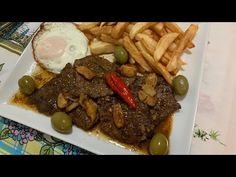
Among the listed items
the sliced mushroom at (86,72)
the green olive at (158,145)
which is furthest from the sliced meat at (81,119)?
the green olive at (158,145)

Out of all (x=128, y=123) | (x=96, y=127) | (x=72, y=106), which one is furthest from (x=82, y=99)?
(x=128, y=123)

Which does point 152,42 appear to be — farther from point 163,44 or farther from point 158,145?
point 158,145

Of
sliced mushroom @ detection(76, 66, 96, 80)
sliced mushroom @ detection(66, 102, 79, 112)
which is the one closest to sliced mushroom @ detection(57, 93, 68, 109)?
sliced mushroom @ detection(66, 102, 79, 112)

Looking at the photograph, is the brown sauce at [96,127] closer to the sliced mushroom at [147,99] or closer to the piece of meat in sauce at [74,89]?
the piece of meat in sauce at [74,89]

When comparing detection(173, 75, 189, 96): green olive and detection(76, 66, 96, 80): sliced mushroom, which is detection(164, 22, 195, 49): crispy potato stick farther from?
detection(76, 66, 96, 80): sliced mushroom

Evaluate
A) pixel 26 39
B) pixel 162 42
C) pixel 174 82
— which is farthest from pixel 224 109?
pixel 26 39

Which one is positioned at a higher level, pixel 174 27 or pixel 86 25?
pixel 174 27
